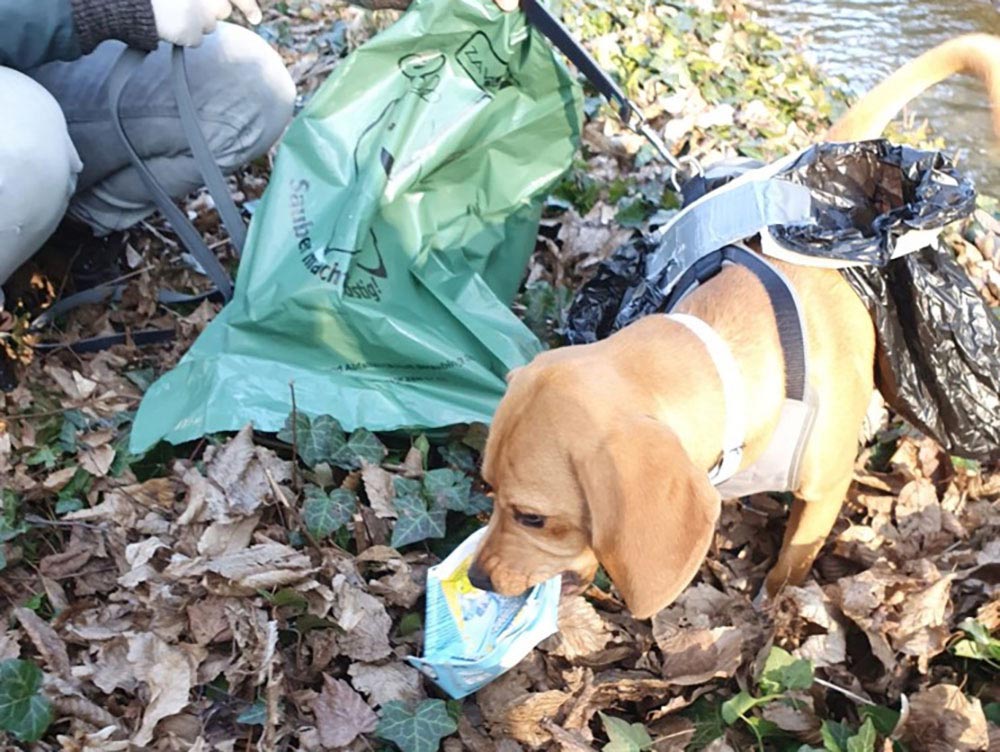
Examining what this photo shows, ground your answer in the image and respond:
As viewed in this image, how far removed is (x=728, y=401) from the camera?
2.12 m

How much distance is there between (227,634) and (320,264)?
1066 millimetres

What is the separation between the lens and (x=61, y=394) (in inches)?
118

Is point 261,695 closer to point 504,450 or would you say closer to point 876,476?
point 504,450

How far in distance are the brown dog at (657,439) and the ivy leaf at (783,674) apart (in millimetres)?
319

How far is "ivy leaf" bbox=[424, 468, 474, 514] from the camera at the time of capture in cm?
262

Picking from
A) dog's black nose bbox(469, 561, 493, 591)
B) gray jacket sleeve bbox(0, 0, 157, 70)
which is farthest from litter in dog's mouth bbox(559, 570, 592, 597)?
gray jacket sleeve bbox(0, 0, 157, 70)

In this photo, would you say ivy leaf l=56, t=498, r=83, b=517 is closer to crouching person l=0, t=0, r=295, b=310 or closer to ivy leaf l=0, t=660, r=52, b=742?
ivy leaf l=0, t=660, r=52, b=742

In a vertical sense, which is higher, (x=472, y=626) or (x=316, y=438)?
(x=316, y=438)

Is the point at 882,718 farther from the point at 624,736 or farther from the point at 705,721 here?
the point at 624,736

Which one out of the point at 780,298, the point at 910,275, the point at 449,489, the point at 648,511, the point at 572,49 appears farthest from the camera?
the point at 572,49

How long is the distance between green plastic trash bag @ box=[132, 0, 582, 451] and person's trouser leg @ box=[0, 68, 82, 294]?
0.55 m

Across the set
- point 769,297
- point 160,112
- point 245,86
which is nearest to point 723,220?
point 769,297

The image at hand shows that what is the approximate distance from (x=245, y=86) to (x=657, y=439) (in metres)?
1.98

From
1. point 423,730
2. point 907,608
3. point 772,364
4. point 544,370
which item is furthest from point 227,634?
point 907,608
